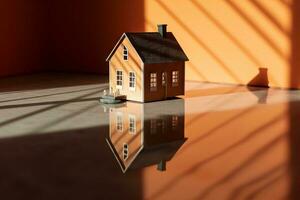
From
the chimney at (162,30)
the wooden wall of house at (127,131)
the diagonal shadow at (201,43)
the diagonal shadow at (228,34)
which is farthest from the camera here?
the diagonal shadow at (201,43)

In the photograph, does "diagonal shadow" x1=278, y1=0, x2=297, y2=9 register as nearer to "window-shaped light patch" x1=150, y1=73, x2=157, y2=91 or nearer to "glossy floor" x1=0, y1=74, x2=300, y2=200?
"glossy floor" x1=0, y1=74, x2=300, y2=200

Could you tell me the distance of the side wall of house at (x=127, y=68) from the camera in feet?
13.5

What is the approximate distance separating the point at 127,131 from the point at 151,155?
1.90ft

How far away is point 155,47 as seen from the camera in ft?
13.9

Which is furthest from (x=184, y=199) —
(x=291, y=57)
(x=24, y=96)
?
(x=291, y=57)

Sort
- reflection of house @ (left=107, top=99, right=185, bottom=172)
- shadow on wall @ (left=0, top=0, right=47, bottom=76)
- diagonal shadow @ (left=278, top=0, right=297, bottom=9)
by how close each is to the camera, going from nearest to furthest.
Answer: reflection of house @ (left=107, top=99, right=185, bottom=172) → diagonal shadow @ (left=278, top=0, right=297, bottom=9) → shadow on wall @ (left=0, top=0, right=47, bottom=76)

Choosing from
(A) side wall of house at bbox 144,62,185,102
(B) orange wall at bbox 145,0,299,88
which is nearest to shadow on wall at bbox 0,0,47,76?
(B) orange wall at bbox 145,0,299,88

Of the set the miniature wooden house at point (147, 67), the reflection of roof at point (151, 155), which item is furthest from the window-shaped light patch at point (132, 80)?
the reflection of roof at point (151, 155)

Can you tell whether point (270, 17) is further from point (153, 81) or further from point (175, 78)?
point (153, 81)

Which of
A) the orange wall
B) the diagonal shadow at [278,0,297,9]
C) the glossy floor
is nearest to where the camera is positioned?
the glossy floor

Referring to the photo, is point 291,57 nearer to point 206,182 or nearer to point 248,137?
point 248,137

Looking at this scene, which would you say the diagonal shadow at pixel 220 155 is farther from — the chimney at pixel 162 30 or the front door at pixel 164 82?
the chimney at pixel 162 30

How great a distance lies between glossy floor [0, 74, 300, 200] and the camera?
203 centimetres

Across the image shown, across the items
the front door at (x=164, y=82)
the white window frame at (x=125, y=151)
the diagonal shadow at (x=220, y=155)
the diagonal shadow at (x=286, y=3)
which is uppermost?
the diagonal shadow at (x=286, y=3)
